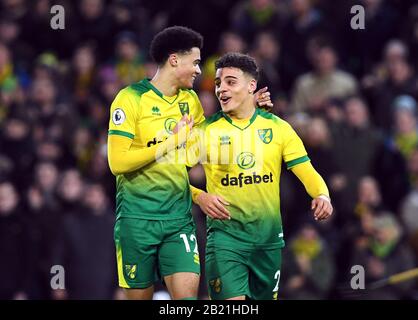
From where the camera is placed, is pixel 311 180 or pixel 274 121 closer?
pixel 311 180

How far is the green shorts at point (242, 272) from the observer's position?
28.3 feet

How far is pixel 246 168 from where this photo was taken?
343 inches

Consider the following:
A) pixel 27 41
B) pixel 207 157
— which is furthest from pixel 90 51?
pixel 207 157

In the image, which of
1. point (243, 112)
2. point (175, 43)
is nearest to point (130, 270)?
point (243, 112)

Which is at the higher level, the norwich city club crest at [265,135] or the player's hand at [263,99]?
the player's hand at [263,99]

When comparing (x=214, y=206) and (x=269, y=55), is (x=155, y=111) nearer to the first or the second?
(x=214, y=206)

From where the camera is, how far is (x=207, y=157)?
8789 mm

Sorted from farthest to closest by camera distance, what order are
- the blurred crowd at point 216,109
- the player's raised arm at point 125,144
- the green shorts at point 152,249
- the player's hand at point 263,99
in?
the blurred crowd at point 216,109 < the player's hand at point 263,99 < the green shorts at point 152,249 < the player's raised arm at point 125,144

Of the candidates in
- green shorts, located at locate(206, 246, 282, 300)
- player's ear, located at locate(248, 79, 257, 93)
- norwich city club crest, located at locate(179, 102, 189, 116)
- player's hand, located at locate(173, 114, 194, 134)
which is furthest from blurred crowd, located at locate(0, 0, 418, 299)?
player's hand, located at locate(173, 114, 194, 134)

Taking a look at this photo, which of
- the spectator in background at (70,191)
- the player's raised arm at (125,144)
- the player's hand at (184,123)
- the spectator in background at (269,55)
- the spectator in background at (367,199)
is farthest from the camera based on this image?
the spectator in background at (269,55)

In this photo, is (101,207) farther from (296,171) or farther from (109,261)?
(296,171)

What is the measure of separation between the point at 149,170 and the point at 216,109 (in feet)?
14.6

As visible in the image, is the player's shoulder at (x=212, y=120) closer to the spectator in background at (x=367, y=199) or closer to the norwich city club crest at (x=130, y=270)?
the norwich city club crest at (x=130, y=270)

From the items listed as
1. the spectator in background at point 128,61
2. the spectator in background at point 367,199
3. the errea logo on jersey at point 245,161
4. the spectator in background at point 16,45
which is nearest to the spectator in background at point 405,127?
the spectator in background at point 367,199
